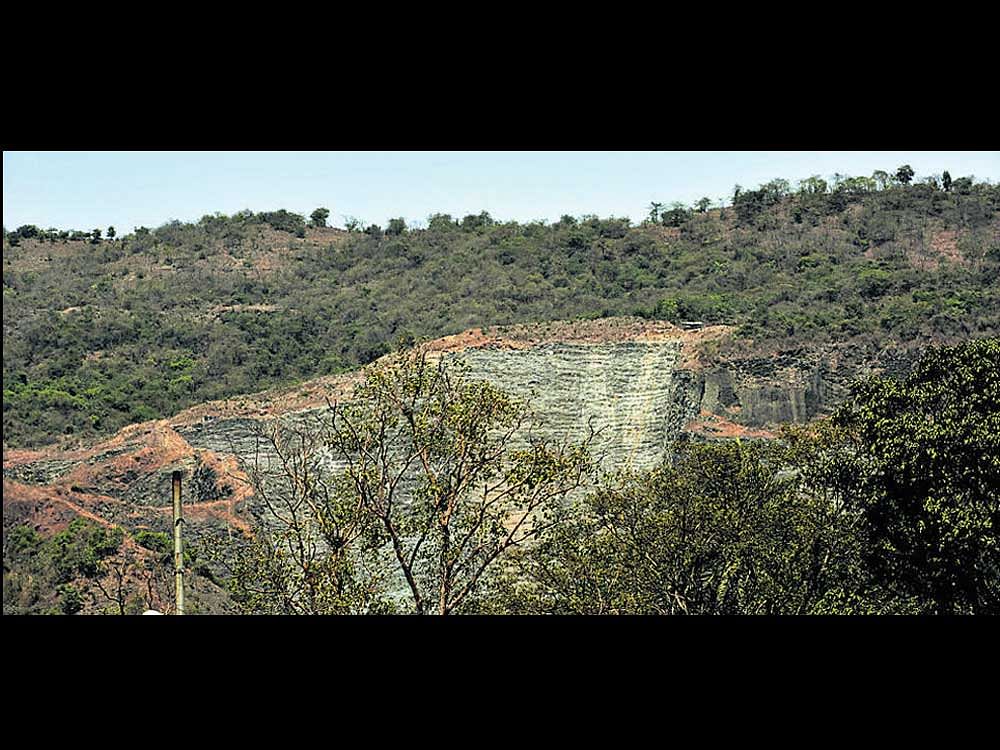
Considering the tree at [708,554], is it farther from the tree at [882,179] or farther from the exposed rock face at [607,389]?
the tree at [882,179]

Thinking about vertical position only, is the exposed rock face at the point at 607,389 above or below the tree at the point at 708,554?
above

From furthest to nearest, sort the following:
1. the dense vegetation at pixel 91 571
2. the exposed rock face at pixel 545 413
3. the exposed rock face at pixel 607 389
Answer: the exposed rock face at pixel 607 389
the exposed rock face at pixel 545 413
the dense vegetation at pixel 91 571

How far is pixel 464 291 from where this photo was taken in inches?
1357

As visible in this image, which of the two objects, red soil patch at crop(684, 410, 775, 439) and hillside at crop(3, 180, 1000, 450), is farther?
hillside at crop(3, 180, 1000, 450)

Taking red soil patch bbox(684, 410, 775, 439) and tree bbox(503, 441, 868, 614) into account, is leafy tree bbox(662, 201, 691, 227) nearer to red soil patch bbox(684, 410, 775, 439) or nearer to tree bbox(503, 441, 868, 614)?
red soil patch bbox(684, 410, 775, 439)

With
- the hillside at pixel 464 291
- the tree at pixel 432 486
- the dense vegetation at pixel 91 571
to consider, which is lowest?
the dense vegetation at pixel 91 571

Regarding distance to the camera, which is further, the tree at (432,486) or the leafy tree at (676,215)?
the leafy tree at (676,215)

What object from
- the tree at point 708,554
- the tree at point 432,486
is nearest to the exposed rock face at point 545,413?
the tree at point 708,554

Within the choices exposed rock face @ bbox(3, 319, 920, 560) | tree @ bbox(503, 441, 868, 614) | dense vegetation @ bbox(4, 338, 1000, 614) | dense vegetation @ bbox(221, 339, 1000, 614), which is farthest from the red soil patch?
tree @ bbox(503, 441, 868, 614)

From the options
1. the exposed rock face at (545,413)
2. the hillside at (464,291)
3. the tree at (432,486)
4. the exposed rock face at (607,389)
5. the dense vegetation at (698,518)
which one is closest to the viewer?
the tree at (432,486)

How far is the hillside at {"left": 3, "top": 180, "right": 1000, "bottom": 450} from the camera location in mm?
23234

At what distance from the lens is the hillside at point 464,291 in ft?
76.2
